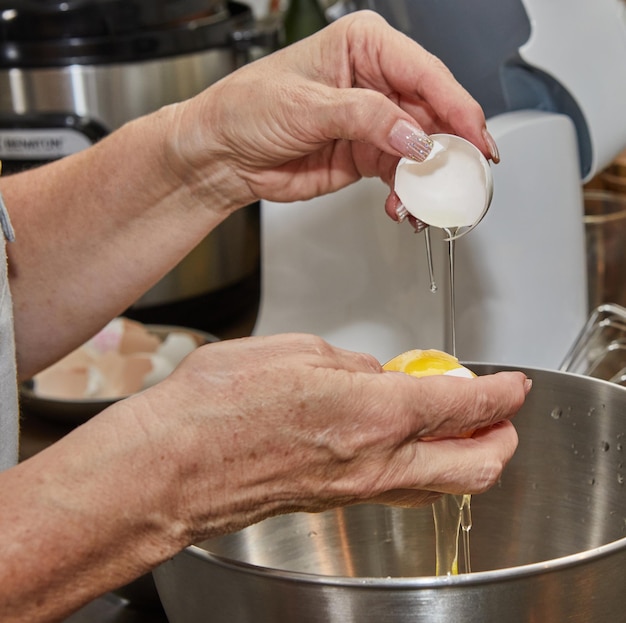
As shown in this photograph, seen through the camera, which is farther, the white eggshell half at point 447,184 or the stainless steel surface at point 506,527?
the white eggshell half at point 447,184

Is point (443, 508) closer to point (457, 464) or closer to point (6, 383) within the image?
point (457, 464)

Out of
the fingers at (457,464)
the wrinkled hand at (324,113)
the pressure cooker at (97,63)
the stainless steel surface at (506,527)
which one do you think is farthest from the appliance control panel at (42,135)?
the fingers at (457,464)

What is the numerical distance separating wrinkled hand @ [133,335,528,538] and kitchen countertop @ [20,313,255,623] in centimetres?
22

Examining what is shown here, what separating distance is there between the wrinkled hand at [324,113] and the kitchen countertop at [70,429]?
33 centimetres

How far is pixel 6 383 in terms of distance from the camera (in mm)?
693

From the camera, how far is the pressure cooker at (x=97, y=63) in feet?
3.62

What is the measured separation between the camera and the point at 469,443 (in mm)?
539

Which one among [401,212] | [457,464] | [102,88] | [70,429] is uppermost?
[102,88]

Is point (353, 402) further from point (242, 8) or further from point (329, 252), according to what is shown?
point (242, 8)

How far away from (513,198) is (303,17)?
2.46 feet

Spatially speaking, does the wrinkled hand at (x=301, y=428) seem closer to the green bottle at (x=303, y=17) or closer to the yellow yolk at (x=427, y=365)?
the yellow yolk at (x=427, y=365)

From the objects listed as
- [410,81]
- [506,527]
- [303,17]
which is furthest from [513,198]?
[303,17]

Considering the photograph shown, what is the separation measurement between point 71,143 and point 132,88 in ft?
0.30

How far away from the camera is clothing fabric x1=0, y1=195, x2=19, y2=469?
69cm
